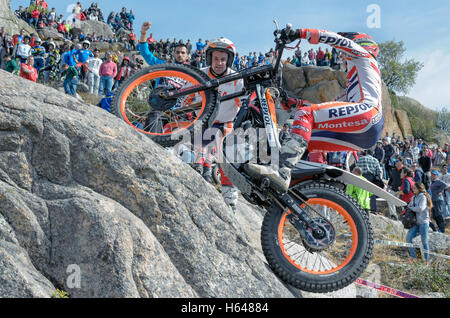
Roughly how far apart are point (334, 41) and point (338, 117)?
84 centimetres

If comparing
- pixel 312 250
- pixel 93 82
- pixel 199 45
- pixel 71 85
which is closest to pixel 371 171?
pixel 312 250

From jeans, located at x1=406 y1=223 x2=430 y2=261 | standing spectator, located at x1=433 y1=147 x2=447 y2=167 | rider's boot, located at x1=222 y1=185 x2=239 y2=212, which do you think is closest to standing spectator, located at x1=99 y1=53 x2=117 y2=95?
rider's boot, located at x1=222 y1=185 x2=239 y2=212

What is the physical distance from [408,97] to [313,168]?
49.9 meters

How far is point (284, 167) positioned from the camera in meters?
4.05

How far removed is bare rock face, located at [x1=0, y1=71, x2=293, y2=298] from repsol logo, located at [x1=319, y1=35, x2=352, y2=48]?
2040 mm

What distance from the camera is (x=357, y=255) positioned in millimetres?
3986

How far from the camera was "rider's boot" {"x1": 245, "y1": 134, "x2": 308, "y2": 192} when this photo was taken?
3982mm

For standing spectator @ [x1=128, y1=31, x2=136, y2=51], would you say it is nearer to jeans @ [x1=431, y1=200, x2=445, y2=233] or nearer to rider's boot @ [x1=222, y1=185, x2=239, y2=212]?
jeans @ [x1=431, y1=200, x2=445, y2=233]

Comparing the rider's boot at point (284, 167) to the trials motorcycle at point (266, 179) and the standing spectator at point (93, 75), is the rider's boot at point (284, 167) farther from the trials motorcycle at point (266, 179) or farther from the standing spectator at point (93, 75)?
the standing spectator at point (93, 75)

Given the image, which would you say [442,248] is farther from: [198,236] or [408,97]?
[408,97]

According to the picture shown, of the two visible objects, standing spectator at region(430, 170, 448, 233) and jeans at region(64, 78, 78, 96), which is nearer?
standing spectator at region(430, 170, 448, 233)

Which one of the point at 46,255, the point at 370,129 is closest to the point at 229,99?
the point at 370,129

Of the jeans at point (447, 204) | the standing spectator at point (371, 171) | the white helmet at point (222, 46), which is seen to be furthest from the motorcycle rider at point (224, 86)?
the jeans at point (447, 204)

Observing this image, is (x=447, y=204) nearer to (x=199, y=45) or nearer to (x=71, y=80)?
(x=71, y=80)
